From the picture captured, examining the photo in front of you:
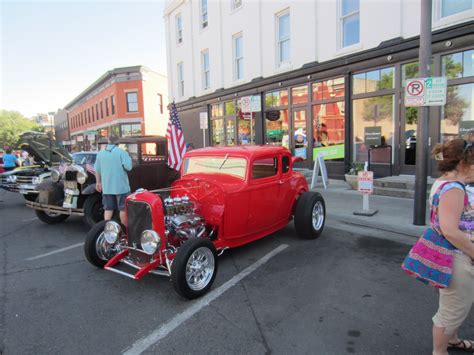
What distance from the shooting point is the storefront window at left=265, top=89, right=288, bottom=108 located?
1316 centimetres

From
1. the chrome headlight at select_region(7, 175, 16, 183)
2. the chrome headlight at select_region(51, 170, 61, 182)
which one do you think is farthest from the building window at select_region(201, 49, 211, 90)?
the chrome headlight at select_region(51, 170, 61, 182)

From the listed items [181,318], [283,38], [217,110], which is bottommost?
[181,318]

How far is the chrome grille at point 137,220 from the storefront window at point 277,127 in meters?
9.77

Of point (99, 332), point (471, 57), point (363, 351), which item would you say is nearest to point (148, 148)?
point (99, 332)

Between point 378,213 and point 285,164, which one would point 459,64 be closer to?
point 378,213

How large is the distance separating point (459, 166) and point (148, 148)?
661cm

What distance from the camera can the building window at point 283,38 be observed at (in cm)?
1279

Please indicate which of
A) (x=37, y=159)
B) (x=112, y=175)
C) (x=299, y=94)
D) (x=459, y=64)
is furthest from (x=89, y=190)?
(x=459, y=64)

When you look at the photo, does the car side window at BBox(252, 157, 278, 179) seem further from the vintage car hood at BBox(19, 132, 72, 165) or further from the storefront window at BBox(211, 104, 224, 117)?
the storefront window at BBox(211, 104, 224, 117)

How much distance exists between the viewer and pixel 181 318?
129 inches

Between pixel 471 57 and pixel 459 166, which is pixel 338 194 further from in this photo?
pixel 459 166

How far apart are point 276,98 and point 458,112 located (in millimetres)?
6705

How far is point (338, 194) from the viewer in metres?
9.38

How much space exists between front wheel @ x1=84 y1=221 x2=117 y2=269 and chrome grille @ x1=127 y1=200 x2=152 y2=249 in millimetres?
435
